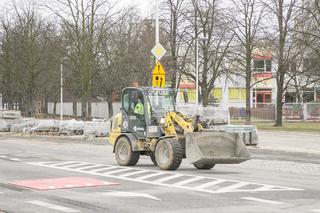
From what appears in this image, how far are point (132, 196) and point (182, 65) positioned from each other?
37320 millimetres

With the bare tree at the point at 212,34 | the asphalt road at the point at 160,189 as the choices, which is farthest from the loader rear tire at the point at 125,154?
the bare tree at the point at 212,34

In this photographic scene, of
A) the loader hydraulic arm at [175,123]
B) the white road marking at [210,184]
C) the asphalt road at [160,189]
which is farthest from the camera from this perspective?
the loader hydraulic arm at [175,123]

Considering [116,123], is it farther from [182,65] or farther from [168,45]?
[168,45]

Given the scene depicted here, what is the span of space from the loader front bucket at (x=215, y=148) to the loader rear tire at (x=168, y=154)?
31 cm

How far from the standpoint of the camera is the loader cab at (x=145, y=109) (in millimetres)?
18688

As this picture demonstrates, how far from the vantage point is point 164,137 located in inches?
712

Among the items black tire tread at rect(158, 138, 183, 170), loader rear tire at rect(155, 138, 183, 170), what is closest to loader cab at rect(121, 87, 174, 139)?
loader rear tire at rect(155, 138, 183, 170)

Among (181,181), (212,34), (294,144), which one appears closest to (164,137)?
(181,181)

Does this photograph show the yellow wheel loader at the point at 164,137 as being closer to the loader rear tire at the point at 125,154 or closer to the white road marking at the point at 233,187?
the loader rear tire at the point at 125,154

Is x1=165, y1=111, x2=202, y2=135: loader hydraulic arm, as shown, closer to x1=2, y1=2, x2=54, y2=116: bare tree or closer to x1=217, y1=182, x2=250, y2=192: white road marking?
x1=217, y1=182, x2=250, y2=192: white road marking

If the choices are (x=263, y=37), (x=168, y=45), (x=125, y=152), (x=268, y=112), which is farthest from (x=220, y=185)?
(x=268, y=112)

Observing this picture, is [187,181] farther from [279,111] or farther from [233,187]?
[279,111]

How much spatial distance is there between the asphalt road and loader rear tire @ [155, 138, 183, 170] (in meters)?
0.25

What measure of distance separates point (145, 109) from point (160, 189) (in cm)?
552
